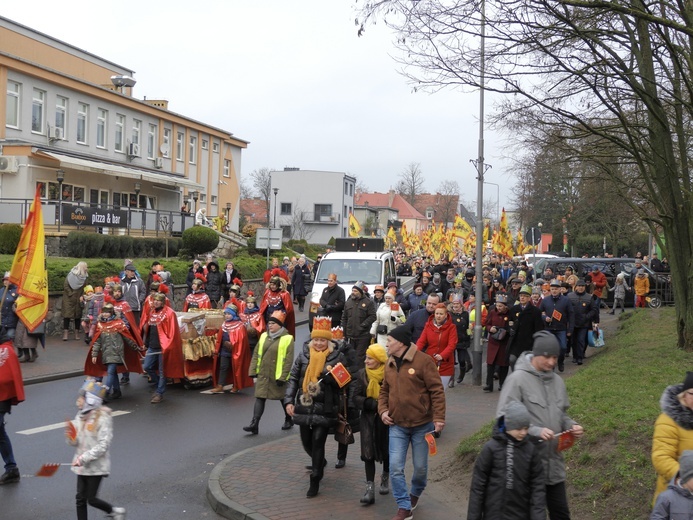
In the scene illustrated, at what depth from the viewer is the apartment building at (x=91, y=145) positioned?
3131 centimetres

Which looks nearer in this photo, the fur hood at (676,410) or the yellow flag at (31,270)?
the fur hood at (676,410)

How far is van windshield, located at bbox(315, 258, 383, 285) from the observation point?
21.5 metres

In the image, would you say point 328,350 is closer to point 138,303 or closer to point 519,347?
point 519,347

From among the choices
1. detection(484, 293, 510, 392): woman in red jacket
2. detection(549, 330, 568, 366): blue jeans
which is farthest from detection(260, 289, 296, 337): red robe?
detection(549, 330, 568, 366): blue jeans

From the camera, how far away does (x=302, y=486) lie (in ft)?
27.1

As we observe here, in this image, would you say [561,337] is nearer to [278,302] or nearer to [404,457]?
[278,302]

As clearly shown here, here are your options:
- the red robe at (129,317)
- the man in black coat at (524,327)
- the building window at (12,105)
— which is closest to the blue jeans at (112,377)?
the red robe at (129,317)

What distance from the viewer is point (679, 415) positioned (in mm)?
5098

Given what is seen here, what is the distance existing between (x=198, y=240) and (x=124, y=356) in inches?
790

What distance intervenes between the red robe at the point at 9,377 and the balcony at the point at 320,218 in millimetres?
83386

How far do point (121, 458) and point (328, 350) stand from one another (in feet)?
10.3

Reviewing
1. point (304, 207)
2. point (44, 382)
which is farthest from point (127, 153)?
point (304, 207)

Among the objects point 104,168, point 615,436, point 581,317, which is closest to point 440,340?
point 615,436

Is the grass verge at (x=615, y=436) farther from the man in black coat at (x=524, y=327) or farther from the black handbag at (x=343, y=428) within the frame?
the black handbag at (x=343, y=428)
